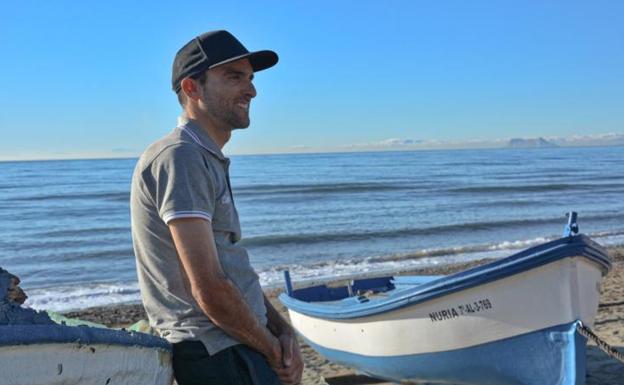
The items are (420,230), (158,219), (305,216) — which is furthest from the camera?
(305,216)

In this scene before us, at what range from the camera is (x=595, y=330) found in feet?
27.3

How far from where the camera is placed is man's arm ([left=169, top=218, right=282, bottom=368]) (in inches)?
87.7

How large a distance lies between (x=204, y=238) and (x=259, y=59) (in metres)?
0.78

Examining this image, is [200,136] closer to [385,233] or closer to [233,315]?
[233,315]

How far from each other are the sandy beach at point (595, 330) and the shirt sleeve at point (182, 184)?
16.3 feet

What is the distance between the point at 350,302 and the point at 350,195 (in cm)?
2761

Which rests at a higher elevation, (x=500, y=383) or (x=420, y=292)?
(x=420, y=292)

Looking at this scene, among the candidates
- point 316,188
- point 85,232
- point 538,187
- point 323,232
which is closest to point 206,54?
point 323,232

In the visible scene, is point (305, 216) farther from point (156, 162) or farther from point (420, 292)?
point (156, 162)

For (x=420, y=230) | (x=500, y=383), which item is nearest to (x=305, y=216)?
(x=420, y=230)

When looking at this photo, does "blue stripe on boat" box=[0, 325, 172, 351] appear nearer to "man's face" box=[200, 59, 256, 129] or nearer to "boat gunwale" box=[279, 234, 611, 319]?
"man's face" box=[200, 59, 256, 129]

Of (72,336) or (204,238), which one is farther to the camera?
(204,238)

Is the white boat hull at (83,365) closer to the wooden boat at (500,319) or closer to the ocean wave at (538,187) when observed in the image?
the wooden boat at (500,319)

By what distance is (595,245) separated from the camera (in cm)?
508
